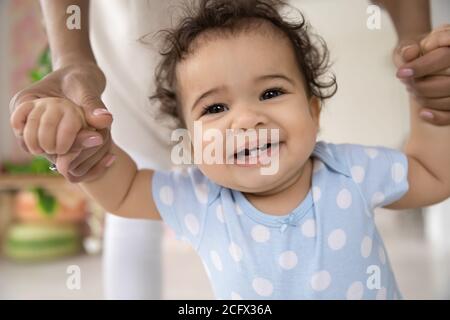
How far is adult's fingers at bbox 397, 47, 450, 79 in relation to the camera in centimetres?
44

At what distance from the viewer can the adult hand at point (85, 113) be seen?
377mm

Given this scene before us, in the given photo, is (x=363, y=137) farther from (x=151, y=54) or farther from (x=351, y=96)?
(x=151, y=54)

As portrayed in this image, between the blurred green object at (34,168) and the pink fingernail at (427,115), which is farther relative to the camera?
the blurred green object at (34,168)

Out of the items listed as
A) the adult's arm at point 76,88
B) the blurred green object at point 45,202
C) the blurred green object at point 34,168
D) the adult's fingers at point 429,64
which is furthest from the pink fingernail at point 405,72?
the blurred green object at point 45,202

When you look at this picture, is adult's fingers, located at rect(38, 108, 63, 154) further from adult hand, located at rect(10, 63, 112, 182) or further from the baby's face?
the baby's face

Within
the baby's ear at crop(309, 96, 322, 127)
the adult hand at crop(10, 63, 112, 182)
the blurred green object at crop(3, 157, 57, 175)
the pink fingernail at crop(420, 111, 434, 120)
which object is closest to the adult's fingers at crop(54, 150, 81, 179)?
the adult hand at crop(10, 63, 112, 182)

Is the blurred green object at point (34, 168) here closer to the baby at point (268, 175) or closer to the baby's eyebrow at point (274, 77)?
the baby at point (268, 175)

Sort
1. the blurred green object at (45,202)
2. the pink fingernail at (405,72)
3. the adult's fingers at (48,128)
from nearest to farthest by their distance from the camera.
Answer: the adult's fingers at (48,128)
the pink fingernail at (405,72)
the blurred green object at (45,202)

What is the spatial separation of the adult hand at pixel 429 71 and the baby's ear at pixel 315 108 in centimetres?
8

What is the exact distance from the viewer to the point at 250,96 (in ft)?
1.39

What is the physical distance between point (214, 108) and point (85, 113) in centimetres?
11

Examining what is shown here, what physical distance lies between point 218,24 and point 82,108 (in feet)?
0.46

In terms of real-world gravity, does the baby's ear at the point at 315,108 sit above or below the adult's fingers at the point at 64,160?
above

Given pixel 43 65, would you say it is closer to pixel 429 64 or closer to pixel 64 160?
pixel 64 160
